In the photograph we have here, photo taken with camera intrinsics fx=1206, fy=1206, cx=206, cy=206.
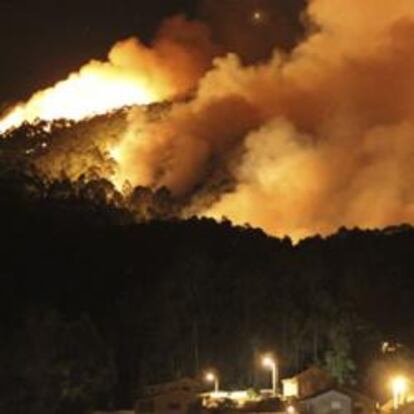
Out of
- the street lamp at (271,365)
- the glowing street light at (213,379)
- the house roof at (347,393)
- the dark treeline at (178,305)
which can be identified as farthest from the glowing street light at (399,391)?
the glowing street light at (213,379)

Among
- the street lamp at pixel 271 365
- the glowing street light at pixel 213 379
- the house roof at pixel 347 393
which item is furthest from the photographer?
the glowing street light at pixel 213 379

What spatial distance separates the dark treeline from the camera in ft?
178

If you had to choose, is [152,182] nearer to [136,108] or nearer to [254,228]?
[136,108]

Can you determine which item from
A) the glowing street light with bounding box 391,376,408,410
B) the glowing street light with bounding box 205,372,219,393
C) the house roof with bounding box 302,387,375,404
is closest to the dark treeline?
the glowing street light with bounding box 205,372,219,393

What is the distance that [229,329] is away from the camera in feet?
211

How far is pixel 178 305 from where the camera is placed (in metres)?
66.5

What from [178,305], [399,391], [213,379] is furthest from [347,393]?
[178,305]

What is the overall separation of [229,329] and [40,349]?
48.3 ft

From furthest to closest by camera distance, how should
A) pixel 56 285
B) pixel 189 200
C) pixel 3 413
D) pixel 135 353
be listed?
pixel 189 200 → pixel 56 285 → pixel 135 353 → pixel 3 413

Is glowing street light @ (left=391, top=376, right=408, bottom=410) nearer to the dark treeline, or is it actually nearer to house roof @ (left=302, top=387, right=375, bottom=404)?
house roof @ (left=302, top=387, right=375, bottom=404)

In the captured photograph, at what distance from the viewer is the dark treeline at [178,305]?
54250mm

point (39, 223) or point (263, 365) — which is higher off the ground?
point (39, 223)

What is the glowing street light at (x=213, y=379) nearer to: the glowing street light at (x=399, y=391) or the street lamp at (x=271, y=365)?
the street lamp at (x=271, y=365)

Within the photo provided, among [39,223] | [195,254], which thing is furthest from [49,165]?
[195,254]
